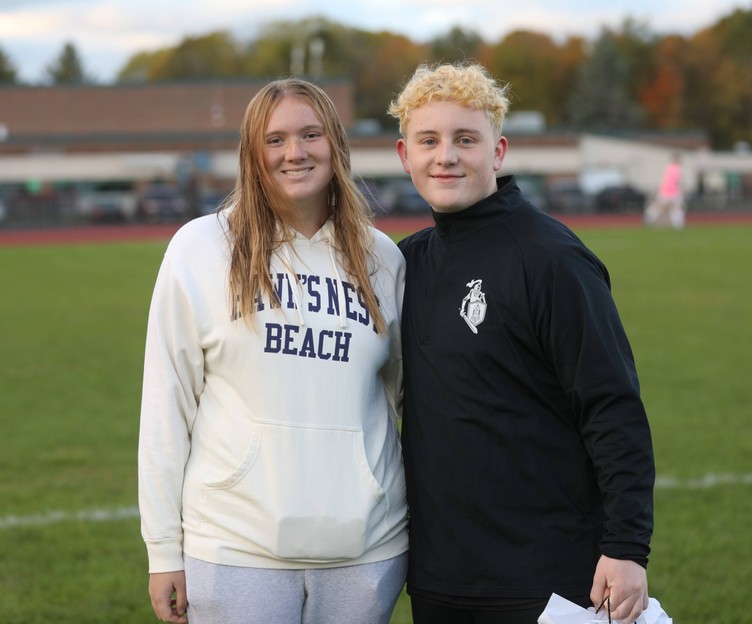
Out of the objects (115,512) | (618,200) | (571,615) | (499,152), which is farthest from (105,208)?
(571,615)

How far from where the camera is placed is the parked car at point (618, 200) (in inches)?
1714

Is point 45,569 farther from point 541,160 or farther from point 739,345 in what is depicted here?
point 541,160

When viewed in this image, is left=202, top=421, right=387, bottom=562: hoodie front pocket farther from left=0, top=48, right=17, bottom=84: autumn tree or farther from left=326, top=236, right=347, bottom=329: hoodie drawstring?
left=0, top=48, right=17, bottom=84: autumn tree

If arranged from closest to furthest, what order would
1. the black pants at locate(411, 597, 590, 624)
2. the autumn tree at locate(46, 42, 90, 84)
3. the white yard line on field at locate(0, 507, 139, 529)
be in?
the black pants at locate(411, 597, 590, 624), the white yard line on field at locate(0, 507, 139, 529), the autumn tree at locate(46, 42, 90, 84)

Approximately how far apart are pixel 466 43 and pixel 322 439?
299ft

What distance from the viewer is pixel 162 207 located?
4066cm

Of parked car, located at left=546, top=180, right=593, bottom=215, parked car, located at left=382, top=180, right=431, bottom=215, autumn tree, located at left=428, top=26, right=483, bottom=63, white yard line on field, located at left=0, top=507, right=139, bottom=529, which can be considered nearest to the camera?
white yard line on field, located at left=0, top=507, right=139, bottom=529

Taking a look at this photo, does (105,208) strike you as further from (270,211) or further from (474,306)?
(474,306)

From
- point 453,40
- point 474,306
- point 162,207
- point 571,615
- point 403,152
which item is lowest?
point 162,207

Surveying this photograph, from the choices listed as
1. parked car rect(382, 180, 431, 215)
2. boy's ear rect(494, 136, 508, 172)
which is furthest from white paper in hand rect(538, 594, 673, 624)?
parked car rect(382, 180, 431, 215)

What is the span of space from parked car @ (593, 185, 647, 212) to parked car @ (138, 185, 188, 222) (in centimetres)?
1624

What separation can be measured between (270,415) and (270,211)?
0.50 meters

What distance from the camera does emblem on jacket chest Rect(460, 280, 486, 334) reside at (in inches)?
99.3

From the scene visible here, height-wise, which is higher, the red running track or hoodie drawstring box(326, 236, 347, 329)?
hoodie drawstring box(326, 236, 347, 329)
